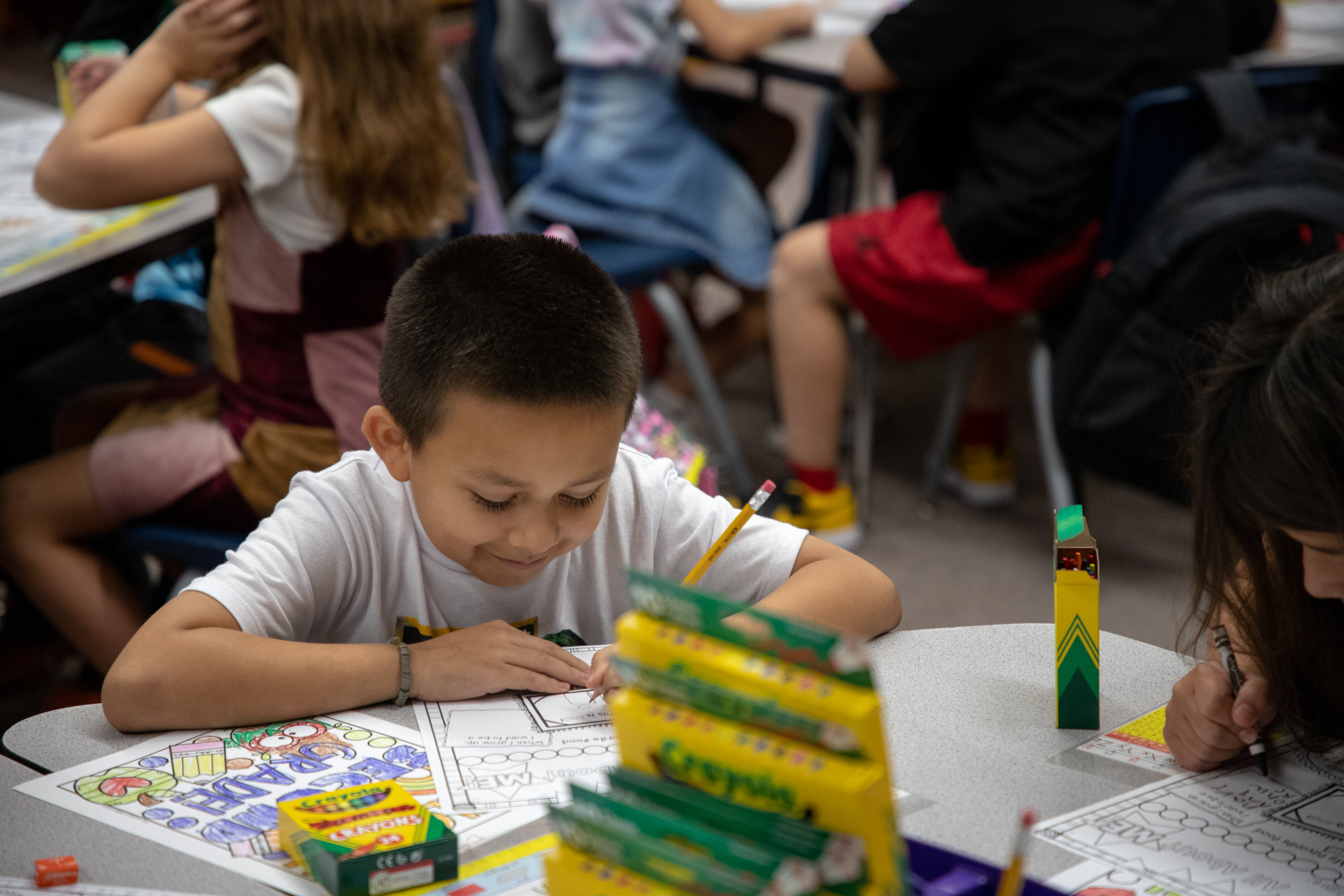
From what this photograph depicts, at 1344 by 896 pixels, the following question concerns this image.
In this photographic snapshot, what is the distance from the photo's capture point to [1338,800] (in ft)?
2.87

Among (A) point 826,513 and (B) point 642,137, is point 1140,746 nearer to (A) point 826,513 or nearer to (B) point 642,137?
(A) point 826,513

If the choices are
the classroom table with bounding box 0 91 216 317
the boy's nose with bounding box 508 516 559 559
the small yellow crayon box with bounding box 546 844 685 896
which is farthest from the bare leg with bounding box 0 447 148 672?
the small yellow crayon box with bounding box 546 844 685 896

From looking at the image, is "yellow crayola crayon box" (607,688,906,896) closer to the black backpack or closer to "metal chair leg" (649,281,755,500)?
the black backpack

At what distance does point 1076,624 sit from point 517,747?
0.42 m

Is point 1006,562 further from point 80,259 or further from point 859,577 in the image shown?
point 80,259

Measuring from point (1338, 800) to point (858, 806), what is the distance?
0.49 meters

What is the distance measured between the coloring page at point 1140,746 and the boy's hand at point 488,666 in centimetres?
38

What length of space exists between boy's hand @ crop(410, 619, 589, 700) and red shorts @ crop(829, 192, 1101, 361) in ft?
5.37

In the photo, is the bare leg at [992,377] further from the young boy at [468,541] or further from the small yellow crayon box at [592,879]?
the small yellow crayon box at [592,879]

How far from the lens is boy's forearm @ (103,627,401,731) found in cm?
92

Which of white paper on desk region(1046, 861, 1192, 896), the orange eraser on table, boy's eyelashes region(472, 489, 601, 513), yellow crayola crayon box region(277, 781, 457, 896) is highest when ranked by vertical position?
boy's eyelashes region(472, 489, 601, 513)

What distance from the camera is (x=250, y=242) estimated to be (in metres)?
1.72

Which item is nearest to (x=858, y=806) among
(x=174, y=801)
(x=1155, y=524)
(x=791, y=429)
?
(x=174, y=801)

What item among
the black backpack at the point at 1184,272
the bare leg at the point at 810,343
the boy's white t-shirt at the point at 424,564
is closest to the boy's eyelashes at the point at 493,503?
the boy's white t-shirt at the point at 424,564
